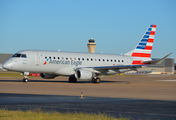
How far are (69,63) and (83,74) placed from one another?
3232mm

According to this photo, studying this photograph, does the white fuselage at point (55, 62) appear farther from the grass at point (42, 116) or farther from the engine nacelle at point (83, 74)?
the grass at point (42, 116)

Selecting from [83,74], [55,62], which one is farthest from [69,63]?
[83,74]

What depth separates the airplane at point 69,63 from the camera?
3672 cm

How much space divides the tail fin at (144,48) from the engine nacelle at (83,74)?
1201cm

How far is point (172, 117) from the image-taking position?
10984 millimetres

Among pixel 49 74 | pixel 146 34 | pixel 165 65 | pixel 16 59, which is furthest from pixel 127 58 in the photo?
pixel 165 65

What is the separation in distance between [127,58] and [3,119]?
123 ft

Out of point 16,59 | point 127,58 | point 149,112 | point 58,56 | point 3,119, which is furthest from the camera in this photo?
point 127,58

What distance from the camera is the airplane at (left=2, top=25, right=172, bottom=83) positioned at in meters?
36.7

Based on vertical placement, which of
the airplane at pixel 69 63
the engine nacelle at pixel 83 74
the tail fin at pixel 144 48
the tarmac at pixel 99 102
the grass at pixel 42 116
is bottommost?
the tarmac at pixel 99 102

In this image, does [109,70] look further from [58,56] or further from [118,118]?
[118,118]

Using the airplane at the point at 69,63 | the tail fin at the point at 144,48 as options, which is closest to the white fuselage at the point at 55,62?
the airplane at the point at 69,63

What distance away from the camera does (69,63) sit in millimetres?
39531

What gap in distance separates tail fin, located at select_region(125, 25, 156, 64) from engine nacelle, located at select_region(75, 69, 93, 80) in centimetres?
1201
